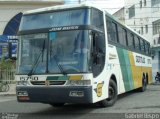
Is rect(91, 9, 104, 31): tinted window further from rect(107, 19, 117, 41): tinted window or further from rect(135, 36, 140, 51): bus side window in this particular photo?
rect(135, 36, 140, 51): bus side window

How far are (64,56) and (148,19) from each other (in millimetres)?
37094

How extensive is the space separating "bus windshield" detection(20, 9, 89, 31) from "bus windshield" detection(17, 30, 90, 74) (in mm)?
337

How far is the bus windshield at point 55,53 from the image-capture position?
11203 mm

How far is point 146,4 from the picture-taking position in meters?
47.4

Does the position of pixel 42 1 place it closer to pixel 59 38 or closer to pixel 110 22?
pixel 110 22

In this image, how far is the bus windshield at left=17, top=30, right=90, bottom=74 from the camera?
11.2 m

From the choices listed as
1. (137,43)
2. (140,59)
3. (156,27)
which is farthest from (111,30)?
(156,27)

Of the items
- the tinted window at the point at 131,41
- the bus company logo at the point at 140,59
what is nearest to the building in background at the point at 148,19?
the bus company logo at the point at 140,59

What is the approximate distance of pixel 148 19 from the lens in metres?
46.9

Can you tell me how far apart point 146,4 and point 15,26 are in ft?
69.7

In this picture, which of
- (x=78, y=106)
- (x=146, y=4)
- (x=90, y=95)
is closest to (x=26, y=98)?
(x=90, y=95)

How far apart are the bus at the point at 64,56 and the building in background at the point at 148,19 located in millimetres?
29822

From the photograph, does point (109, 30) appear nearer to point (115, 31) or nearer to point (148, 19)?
point (115, 31)

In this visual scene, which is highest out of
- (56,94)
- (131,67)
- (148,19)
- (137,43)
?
(148,19)
